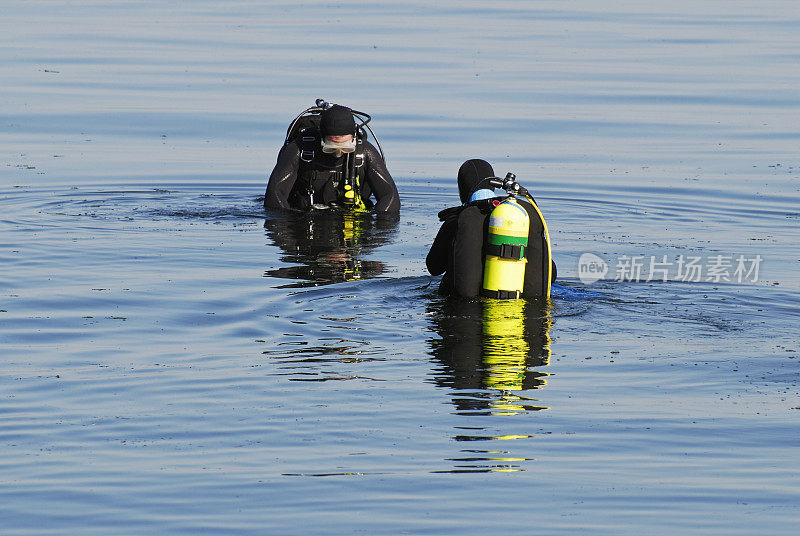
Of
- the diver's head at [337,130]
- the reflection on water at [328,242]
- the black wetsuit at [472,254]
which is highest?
the diver's head at [337,130]

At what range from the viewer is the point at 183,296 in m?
8.81

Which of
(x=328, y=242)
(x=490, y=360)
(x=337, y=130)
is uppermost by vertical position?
(x=337, y=130)

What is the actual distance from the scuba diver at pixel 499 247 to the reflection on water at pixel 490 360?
0.10m

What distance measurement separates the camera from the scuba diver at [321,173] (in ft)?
39.2

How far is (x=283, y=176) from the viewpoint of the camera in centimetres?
1196

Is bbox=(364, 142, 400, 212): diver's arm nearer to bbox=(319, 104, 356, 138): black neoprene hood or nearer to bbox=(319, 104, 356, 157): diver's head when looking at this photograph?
bbox=(319, 104, 356, 157): diver's head

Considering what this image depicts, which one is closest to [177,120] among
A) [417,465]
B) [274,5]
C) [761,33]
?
[417,465]

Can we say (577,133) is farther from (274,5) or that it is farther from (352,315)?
(274,5)

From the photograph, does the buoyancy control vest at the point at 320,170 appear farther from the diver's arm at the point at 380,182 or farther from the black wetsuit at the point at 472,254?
the black wetsuit at the point at 472,254

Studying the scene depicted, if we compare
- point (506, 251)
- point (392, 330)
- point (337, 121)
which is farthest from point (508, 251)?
point (337, 121)

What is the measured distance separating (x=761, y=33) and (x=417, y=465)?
945 inches

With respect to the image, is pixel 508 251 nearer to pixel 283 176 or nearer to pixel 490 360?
pixel 490 360

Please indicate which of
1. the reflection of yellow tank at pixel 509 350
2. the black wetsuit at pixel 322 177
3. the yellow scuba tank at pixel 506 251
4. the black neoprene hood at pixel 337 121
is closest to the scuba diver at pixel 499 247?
the yellow scuba tank at pixel 506 251

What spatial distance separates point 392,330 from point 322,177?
459 cm
